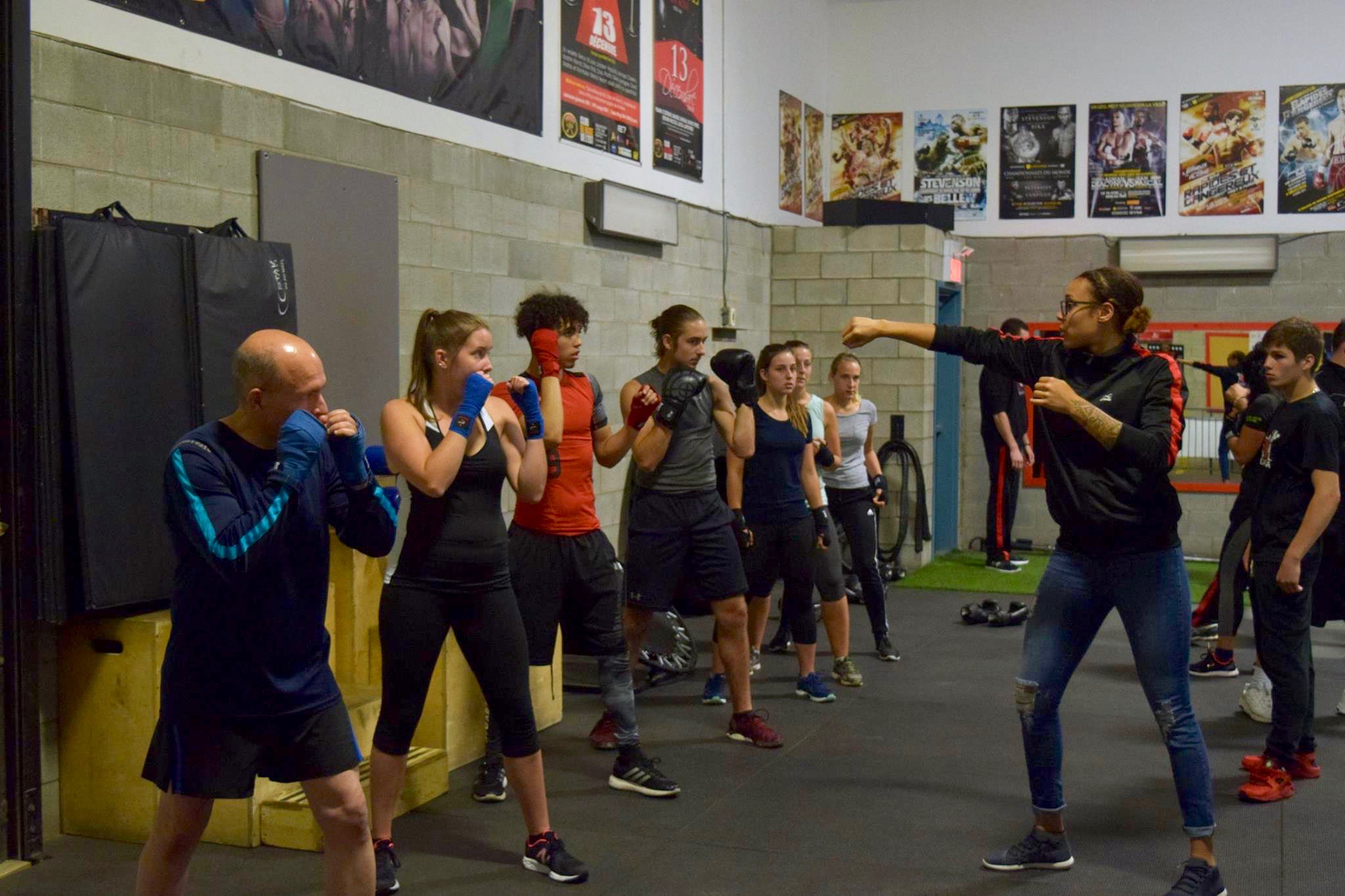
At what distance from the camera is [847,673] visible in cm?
598

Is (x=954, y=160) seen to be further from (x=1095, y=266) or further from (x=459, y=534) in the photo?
(x=459, y=534)

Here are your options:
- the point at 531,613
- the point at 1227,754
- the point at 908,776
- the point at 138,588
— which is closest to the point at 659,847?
the point at 531,613

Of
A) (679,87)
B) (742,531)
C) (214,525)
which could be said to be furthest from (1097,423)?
(679,87)

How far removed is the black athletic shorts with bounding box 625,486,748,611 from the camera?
15.6 feet

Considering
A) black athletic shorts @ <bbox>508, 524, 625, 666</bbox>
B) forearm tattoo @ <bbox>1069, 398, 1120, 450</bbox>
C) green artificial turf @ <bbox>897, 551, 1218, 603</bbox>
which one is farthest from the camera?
green artificial turf @ <bbox>897, 551, 1218, 603</bbox>

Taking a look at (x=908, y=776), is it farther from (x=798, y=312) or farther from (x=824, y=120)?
(x=824, y=120)

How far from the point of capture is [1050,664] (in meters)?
3.56

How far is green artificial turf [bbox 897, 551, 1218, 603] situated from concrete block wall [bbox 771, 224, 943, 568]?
0.78ft

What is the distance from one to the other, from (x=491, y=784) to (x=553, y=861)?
784mm

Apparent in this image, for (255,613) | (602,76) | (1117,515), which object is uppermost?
(602,76)

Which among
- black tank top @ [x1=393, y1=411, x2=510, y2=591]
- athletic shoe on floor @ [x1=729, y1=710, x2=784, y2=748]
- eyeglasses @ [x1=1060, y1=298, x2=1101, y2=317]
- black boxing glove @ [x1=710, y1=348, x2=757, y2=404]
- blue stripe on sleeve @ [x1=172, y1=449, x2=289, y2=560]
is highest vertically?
eyeglasses @ [x1=1060, y1=298, x2=1101, y2=317]

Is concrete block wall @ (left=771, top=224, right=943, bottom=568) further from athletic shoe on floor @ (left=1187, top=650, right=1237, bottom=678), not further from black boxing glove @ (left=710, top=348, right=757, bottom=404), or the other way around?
black boxing glove @ (left=710, top=348, right=757, bottom=404)

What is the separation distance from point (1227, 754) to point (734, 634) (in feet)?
6.11

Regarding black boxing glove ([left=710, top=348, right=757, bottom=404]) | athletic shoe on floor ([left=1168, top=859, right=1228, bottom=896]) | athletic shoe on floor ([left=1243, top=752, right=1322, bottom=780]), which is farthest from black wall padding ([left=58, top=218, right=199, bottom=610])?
athletic shoe on floor ([left=1243, top=752, right=1322, bottom=780])
